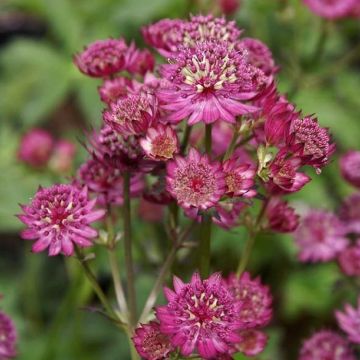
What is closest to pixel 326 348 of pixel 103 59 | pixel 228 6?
pixel 103 59

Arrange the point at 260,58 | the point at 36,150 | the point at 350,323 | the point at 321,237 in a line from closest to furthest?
1. the point at 260,58
2. the point at 350,323
3. the point at 321,237
4. the point at 36,150

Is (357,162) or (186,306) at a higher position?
(357,162)

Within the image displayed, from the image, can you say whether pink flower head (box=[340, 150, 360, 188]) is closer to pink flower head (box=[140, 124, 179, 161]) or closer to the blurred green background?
the blurred green background

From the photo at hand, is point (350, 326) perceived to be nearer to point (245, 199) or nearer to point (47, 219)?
point (245, 199)

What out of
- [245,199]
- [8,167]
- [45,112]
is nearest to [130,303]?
[245,199]

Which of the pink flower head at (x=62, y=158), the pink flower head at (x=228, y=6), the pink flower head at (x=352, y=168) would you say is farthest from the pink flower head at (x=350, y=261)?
the pink flower head at (x=62, y=158)

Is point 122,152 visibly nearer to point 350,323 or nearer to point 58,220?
point 58,220
